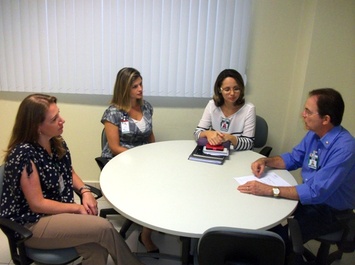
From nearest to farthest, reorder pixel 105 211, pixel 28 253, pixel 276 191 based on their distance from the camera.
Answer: pixel 28 253 < pixel 276 191 < pixel 105 211

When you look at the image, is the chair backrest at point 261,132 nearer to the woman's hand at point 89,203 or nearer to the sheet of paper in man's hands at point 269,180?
the sheet of paper in man's hands at point 269,180

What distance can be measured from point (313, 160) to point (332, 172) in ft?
0.80

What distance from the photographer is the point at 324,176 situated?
4.99ft

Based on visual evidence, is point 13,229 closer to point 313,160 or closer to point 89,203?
point 89,203

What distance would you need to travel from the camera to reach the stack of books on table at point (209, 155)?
201 centimetres

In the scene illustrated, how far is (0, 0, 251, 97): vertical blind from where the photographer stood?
2645 millimetres

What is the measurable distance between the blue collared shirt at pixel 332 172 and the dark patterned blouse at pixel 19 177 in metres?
1.30

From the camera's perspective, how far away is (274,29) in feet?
9.02

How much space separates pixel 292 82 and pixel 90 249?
7.75ft

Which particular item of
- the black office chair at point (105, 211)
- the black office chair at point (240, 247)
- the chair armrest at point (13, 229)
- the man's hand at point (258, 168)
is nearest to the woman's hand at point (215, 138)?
the man's hand at point (258, 168)

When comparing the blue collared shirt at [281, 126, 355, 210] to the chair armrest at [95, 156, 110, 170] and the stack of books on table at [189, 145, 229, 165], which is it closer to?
the stack of books on table at [189, 145, 229, 165]

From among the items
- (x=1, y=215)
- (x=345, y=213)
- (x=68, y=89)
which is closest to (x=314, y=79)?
(x=345, y=213)

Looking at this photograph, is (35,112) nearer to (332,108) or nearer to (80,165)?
(332,108)

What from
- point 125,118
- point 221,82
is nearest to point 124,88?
point 125,118
